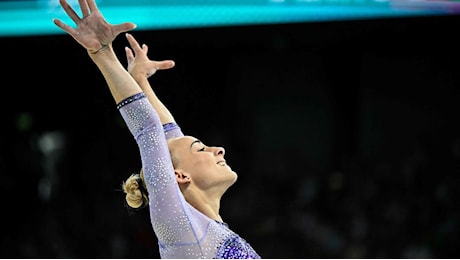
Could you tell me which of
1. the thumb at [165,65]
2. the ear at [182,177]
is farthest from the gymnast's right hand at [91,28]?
the ear at [182,177]

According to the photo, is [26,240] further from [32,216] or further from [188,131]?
[188,131]

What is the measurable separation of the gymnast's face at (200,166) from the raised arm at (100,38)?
30 centimetres

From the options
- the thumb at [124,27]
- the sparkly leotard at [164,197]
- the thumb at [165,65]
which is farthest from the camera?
the thumb at [165,65]

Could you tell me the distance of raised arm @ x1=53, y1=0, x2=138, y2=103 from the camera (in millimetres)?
1642

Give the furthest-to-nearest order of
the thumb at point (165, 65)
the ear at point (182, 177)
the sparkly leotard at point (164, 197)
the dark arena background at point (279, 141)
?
the dark arena background at point (279, 141), the thumb at point (165, 65), the ear at point (182, 177), the sparkly leotard at point (164, 197)

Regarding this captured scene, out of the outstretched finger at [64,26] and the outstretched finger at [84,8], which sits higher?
the outstretched finger at [84,8]

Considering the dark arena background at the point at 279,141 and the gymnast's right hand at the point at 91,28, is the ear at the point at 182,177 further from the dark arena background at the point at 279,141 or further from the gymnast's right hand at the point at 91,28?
the dark arena background at the point at 279,141

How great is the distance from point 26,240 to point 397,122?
2203 millimetres

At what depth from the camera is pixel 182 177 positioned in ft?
6.15

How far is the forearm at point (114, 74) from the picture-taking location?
5.49 feet

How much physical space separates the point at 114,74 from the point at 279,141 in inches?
78.4

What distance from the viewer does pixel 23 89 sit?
11.6 ft

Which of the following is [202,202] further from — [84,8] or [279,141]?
[279,141]

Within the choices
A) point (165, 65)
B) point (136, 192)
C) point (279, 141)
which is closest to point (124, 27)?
point (165, 65)
